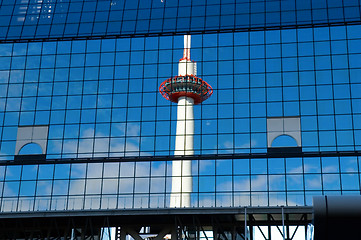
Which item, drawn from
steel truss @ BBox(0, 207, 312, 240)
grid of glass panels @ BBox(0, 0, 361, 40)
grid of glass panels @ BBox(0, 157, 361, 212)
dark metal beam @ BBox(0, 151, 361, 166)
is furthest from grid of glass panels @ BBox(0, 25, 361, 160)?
steel truss @ BBox(0, 207, 312, 240)

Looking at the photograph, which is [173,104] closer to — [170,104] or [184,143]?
[170,104]

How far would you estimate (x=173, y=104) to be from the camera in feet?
223

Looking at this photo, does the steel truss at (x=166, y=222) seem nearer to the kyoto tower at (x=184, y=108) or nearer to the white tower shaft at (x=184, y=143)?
the white tower shaft at (x=184, y=143)

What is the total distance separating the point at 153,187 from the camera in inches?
2496

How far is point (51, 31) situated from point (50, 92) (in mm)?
7809

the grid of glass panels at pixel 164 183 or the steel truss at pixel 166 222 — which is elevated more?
the grid of glass panels at pixel 164 183

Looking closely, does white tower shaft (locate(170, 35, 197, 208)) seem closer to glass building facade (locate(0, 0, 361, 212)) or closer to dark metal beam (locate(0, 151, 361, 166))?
glass building facade (locate(0, 0, 361, 212))

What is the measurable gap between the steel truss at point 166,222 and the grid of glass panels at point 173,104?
667 centimetres

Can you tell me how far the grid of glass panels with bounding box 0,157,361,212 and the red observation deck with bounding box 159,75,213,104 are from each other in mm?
7132

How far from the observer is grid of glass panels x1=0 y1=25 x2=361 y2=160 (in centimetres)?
6444

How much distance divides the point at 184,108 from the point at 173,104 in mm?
1249

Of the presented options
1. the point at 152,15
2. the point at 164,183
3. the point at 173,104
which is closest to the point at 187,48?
the point at 152,15

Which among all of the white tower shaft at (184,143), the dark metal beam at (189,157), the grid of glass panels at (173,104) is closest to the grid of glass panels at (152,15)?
the grid of glass panels at (173,104)

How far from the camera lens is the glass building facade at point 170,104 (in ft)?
205
